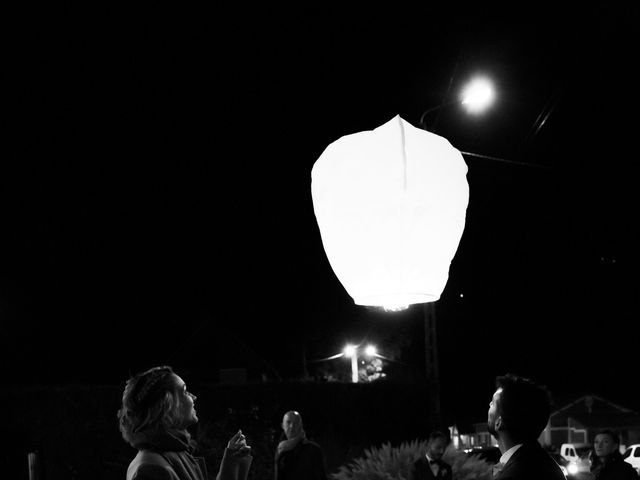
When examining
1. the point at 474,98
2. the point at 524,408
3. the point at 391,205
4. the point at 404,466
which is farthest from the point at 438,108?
the point at 524,408

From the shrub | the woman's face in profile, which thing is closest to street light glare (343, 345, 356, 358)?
the shrub

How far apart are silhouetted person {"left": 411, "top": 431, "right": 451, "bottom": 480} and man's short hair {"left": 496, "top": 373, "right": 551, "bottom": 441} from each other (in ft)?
16.8

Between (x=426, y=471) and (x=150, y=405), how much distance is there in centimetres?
583

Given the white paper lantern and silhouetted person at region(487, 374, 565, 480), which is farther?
the white paper lantern

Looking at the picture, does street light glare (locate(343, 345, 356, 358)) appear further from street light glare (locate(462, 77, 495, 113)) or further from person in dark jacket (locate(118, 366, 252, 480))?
person in dark jacket (locate(118, 366, 252, 480))

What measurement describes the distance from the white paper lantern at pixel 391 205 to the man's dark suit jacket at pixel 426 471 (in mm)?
4210

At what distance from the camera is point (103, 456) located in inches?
589

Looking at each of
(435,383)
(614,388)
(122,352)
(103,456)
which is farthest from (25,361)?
(614,388)

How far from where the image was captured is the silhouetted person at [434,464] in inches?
314

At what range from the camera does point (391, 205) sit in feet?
13.6

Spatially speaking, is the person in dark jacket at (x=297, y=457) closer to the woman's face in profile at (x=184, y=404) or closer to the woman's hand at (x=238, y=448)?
the woman's hand at (x=238, y=448)

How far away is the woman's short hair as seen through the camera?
2.74 metres

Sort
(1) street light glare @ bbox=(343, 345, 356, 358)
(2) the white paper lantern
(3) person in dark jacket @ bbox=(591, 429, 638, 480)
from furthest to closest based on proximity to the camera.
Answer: (1) street light glare @ bbox=(343, 345, 356, 358), (3) person in dark jacket @ bbox=(591, 429, 638, 480), (2) the white paper lantern

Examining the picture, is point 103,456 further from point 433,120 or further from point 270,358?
point 270,358
